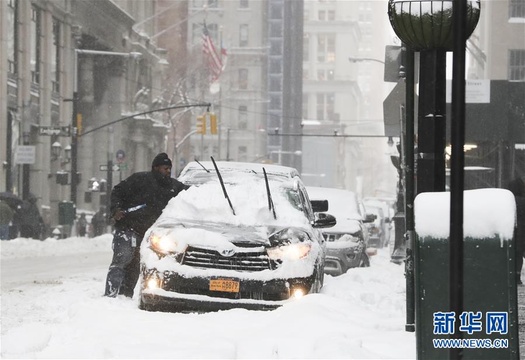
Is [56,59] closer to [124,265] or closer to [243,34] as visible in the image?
[124,265]

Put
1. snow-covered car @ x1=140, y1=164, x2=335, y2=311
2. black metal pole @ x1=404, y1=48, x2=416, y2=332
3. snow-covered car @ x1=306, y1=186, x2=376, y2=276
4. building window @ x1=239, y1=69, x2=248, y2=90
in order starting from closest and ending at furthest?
black metal pole @ x1=404, y1=48, x2=416, y2=332 → snow-covered car @ x1=140, y1=164, x2=335, y2=311 → snow-covered car @ x1=306, y1=186, x2=376, y2=276 → building window @ x1=239, y1=69, x2=248, y2=90

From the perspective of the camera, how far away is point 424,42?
6.64m

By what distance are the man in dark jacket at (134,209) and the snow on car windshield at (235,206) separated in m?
0.44

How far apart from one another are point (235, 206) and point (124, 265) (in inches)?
61.7

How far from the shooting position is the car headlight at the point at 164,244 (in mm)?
10617

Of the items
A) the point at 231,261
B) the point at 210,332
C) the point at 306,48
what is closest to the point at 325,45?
the point at 306,48

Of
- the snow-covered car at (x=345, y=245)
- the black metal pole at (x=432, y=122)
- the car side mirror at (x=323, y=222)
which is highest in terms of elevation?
the black metal pole at (x=432, y=122)

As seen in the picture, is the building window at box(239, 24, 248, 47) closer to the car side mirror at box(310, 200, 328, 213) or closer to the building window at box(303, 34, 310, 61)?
the building window at box(303, 34, 310, 61)

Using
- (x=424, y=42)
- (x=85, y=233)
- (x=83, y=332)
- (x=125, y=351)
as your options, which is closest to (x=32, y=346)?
(x=83, y=332)

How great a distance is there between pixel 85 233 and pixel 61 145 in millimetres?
5486

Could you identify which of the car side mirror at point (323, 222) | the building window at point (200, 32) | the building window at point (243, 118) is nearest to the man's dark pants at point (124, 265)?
the car side mirror at point (323, 222)

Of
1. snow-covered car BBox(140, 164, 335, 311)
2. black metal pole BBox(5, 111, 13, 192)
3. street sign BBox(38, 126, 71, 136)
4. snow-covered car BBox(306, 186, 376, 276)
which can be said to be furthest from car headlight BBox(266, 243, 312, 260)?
black metal pole BBox(5, 111, 13, 192)

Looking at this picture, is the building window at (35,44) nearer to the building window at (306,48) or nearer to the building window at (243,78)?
the building window at (243,78)

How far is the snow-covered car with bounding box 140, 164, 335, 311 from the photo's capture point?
34.2 feet
